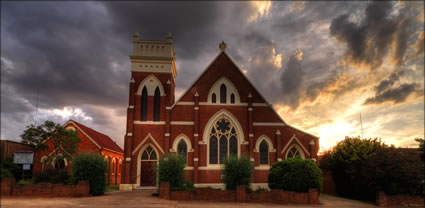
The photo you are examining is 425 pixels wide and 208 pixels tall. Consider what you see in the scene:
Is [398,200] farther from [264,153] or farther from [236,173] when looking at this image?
[264,153]

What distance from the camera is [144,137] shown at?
1325 inches

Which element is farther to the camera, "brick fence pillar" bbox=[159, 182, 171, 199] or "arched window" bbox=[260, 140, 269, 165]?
"arched window" bbox=[260, 140, 269, 165]

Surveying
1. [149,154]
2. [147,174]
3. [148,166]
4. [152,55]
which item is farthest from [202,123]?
[152,55]

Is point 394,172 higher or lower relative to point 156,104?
lower

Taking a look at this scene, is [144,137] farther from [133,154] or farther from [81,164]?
[81,164]

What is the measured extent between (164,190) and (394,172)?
1744cm

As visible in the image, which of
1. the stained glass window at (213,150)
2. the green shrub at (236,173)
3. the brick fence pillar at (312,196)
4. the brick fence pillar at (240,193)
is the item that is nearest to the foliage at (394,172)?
the brick fence pillar at (312,196)

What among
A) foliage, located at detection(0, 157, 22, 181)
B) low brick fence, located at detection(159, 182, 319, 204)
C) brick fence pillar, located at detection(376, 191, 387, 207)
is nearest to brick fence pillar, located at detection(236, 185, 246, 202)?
low brick fence, located at detection(159, 182, 319, 204)

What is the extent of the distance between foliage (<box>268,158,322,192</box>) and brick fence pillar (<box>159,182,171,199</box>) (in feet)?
27.2

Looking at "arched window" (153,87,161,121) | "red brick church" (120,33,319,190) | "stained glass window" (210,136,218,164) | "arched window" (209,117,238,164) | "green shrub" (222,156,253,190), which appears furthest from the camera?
"arched window" (153,87,161,121)

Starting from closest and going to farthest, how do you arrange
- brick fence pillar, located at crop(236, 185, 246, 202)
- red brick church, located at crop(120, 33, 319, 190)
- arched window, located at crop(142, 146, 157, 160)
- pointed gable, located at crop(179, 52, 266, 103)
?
brick fence pillar, located at crop(236, 185, 246, 202)
red brick church, located at crop(120, 33, 319, 190)
arched window, located at crop(142, 146, 157, 160)
pointed gable, located at crop(179, 52, 266, 103)

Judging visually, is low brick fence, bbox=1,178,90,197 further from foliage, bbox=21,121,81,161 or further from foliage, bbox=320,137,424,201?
foliage, bbox=320,137,424,201

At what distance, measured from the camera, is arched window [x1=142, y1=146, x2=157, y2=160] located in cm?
3362

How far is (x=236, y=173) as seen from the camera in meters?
24.9
